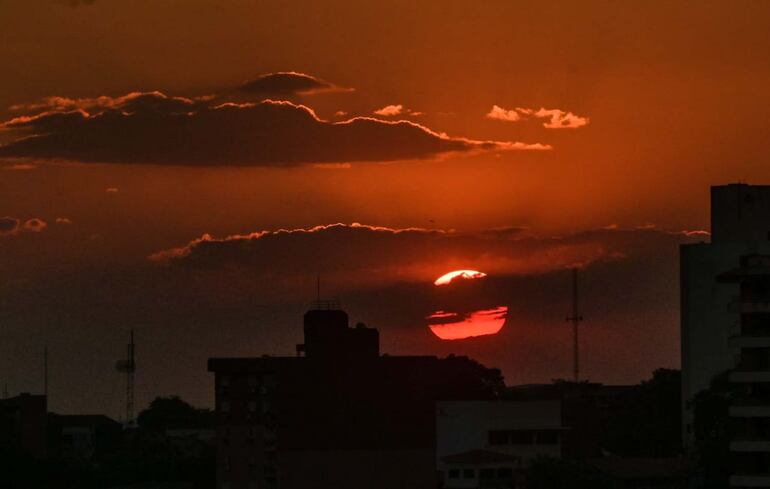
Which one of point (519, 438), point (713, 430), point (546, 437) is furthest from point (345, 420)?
point (713, 430)

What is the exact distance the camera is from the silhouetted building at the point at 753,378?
399 feet

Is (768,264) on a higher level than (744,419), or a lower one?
higher

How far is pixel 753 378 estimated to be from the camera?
122875 mm

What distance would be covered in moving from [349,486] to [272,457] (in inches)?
532

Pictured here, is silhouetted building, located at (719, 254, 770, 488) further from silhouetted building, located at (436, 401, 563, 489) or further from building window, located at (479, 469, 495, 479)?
silhouetted building, located at (436, 401, 563, 489)

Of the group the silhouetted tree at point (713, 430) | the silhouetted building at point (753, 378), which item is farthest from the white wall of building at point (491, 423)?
the silhouetted building at point (753, 378)

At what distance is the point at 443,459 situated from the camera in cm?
18912

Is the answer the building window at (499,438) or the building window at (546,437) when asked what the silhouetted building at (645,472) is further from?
the building window at (499,438)

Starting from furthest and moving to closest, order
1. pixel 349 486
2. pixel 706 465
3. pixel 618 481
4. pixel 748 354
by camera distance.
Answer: pixel 349 486
pixel 618 481
pixel 706 465
pixel 748 354

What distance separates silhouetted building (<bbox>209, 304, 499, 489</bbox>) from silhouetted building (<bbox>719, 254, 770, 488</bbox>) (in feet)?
207

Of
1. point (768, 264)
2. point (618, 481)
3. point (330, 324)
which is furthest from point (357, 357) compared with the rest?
point (768, 264)

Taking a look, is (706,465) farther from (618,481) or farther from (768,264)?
(768,264)

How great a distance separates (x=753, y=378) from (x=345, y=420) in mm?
74099

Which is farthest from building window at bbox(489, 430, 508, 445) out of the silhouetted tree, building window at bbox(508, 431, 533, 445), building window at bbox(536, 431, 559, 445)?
the silhouetted tree
